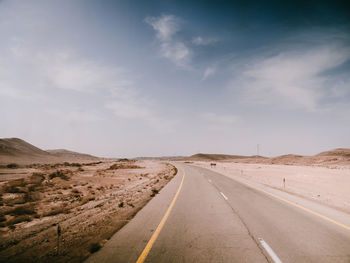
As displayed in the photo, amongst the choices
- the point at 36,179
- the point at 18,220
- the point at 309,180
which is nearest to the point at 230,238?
the point at 18,220

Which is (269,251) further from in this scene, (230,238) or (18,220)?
(18,220)

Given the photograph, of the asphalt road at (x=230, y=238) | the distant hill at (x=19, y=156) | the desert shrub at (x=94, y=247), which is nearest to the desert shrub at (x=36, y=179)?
the asphalt road at (x=230, y=238)

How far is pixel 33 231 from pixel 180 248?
585cm

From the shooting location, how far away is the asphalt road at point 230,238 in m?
4.35

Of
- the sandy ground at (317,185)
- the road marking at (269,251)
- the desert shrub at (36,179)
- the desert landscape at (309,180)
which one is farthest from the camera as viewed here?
the desert shrub at (36,179)

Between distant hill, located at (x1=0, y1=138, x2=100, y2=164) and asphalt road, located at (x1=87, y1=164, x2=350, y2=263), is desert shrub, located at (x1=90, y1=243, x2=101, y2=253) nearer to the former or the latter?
asphalt road, located at (x1=87, y1=164, x2=350, y2=263)

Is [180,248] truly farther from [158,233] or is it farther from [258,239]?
[258,239]

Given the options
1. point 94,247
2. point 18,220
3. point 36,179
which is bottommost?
point 36,179

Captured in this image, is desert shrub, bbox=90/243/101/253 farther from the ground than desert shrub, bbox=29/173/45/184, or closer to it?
farther from the ground

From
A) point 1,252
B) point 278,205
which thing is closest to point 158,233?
point 1,252

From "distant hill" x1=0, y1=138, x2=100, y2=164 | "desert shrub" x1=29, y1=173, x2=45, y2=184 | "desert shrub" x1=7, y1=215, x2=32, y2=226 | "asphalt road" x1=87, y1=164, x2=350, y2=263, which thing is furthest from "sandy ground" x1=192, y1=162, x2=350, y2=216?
"distant hill" x1=0, y1=138, x2=100, y2=164

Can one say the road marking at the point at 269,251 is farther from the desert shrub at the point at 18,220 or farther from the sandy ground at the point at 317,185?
the desert shrub at the point at 18,220

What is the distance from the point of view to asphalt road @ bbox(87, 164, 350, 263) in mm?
4348

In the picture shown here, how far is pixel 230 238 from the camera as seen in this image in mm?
5344
